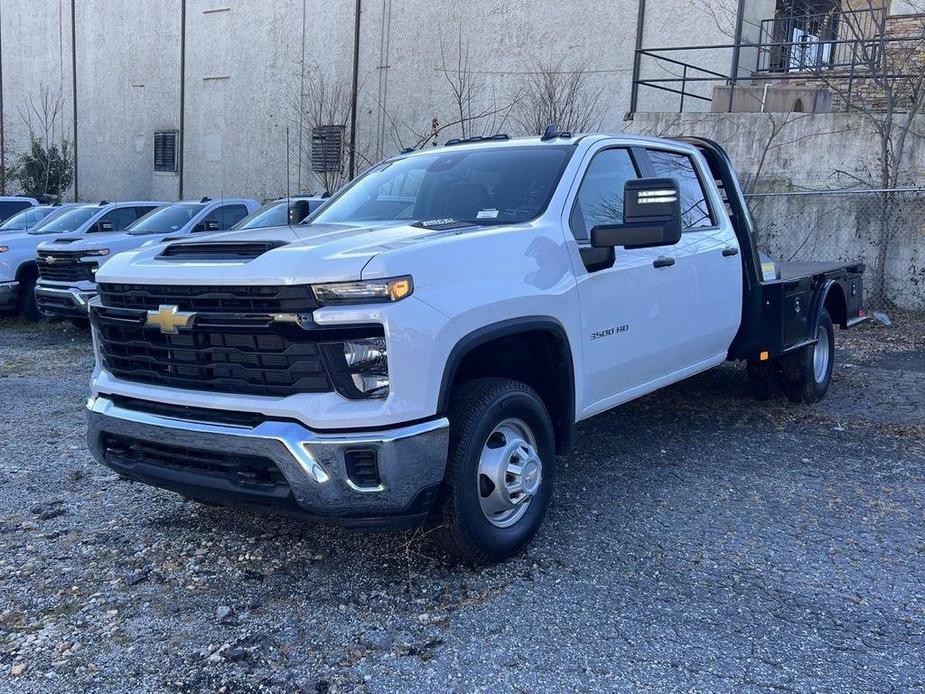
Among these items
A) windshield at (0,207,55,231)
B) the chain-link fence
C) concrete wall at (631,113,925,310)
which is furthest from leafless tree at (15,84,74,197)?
the chain-link fence

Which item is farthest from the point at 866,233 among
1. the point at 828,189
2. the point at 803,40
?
the point at 803,40

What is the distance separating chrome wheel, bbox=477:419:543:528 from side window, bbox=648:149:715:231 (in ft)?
7.42

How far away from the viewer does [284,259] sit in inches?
141

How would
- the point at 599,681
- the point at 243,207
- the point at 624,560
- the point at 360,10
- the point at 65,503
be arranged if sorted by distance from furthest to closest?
the point at 360,10 → the point at 243,207 → the point at 65,503 → the point at 624,560 → the point at 599,681

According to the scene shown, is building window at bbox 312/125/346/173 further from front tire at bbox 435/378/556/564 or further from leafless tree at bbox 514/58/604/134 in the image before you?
front tire at bbox 435/378/556/564

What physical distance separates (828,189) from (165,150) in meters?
19.8

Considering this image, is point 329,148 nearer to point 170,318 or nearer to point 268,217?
point 268,217

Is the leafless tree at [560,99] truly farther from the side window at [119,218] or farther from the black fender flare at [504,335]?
the black fender flare at [504,335]

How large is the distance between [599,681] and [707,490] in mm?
2347

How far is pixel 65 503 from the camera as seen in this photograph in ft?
16.6

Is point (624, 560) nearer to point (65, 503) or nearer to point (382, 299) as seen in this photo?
point (382, 299)

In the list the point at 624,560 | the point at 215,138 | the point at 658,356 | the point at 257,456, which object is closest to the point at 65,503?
the point at 257,456

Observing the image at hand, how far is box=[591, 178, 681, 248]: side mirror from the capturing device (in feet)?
14.4

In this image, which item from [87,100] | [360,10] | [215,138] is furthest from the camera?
[87,100]
